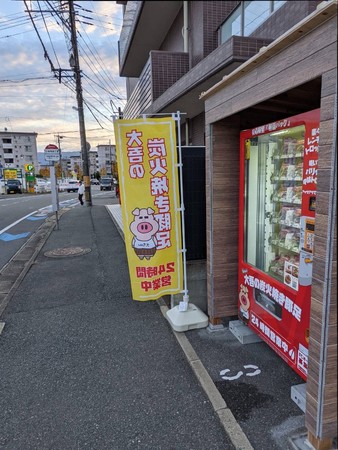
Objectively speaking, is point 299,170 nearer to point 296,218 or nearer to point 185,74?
point 296,218

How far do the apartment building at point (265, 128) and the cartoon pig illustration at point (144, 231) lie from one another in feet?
2.08

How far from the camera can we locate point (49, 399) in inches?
106

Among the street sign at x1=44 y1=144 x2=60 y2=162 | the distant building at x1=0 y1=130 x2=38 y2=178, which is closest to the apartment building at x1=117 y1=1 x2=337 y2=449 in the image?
the street sign at x1=44 y1=144 x2=60 y2=162

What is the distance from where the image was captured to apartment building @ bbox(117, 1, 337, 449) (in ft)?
5.40

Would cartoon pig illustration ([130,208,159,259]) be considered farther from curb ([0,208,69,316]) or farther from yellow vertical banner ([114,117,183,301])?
curb ([0,208,69,316])

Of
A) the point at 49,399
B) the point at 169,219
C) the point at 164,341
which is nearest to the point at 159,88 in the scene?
the point at 169,219

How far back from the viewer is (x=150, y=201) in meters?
3.38

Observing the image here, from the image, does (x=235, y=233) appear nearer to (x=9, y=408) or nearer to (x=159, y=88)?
(x=9, y=408)

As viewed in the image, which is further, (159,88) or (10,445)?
(159,88)

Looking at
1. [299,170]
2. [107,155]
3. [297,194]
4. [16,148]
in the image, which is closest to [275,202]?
[297,194]

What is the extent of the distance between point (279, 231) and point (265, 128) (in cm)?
100

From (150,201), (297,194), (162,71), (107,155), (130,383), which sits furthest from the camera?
(107,155)

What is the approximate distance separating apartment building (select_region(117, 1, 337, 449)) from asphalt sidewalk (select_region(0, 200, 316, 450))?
347mm

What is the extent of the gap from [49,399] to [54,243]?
655cm
